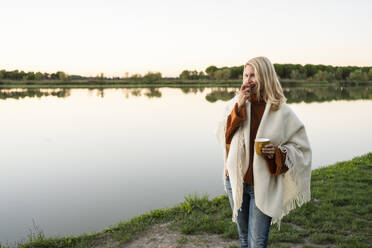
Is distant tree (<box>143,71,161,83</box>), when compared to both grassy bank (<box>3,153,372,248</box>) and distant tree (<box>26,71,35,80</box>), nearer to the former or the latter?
distant tree (<box>26,71,35,80</box>)

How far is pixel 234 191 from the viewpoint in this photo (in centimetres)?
256

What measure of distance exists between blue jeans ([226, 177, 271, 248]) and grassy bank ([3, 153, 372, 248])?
153 centimetres

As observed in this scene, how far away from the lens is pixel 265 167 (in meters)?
2.41

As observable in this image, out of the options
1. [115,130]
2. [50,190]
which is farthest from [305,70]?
[50,190]

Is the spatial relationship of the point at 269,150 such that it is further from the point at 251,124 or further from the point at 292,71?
the point at 292,71

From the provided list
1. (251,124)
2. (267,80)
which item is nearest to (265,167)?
(251,124)

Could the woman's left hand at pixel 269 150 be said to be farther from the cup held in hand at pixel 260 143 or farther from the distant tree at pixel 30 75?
the distant tree at pixel 30 75

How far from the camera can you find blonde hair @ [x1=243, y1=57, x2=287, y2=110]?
95.2 inches

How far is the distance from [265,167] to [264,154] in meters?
0.17

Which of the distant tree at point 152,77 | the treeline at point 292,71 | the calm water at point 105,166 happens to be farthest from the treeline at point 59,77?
the calm water at point 105,166

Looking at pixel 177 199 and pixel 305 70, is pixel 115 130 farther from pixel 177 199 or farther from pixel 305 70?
pixel 305 70

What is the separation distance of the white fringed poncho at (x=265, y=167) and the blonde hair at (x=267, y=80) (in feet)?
0.19

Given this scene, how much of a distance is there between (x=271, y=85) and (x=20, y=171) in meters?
9.11

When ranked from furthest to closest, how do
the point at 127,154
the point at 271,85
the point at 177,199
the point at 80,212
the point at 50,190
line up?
the point at 127,154
the point at 50,190
the point at 177,199
the point at 80,212
the point at 271,85
